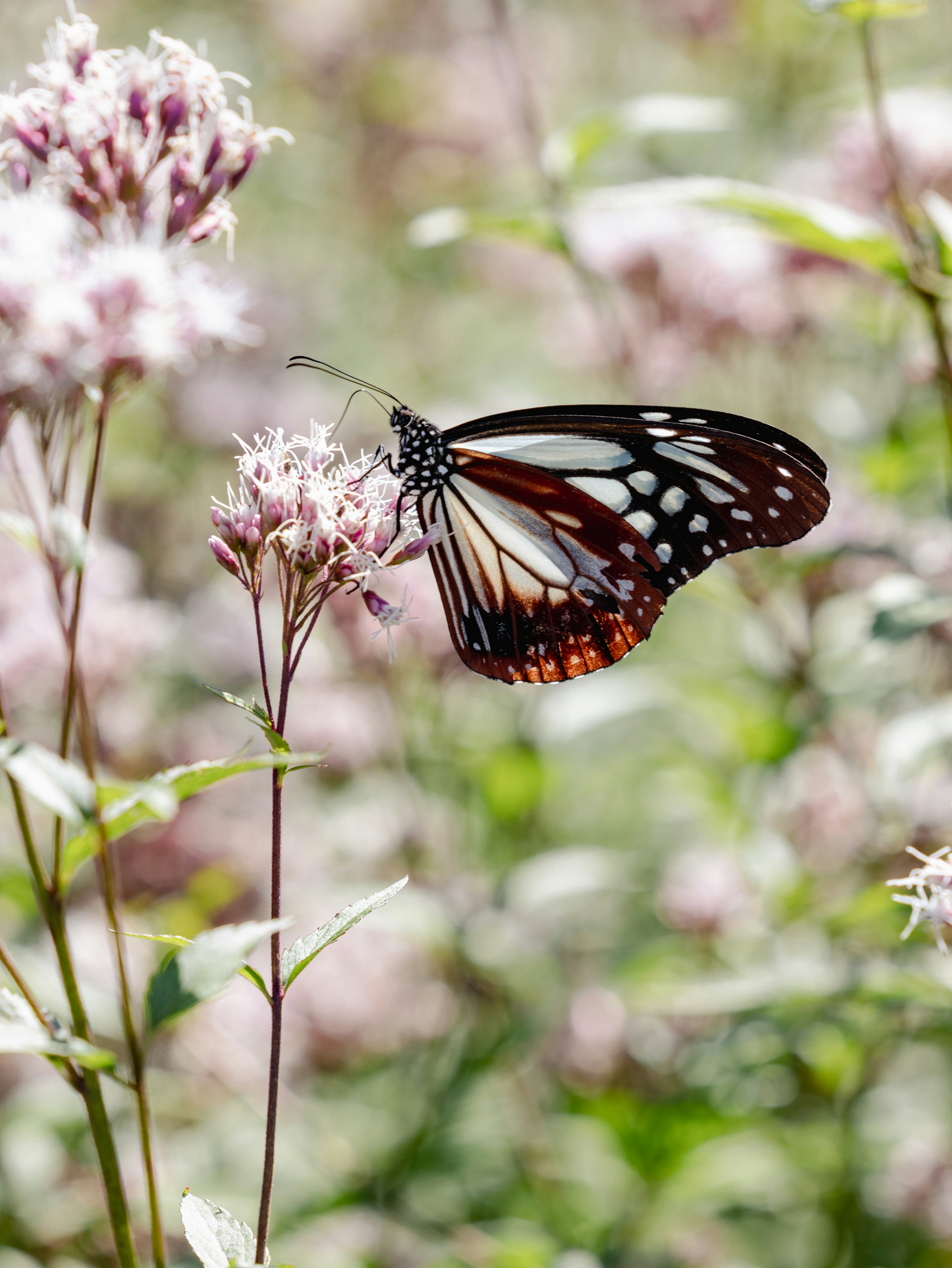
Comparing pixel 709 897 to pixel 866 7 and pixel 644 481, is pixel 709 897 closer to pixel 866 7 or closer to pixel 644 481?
pixel 644 481

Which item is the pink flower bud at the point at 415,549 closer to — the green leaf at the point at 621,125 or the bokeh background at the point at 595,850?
the bokeh background at the point at 595,850

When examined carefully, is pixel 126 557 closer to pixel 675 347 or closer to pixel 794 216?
pixel 675 347

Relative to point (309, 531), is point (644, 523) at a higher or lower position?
higher

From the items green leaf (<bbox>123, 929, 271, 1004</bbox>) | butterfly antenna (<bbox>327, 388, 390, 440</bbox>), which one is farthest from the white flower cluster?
green leaf (<bbox>123, 929, 271, 1004</bbox>)

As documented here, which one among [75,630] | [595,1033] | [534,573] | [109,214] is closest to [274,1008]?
[75,630]

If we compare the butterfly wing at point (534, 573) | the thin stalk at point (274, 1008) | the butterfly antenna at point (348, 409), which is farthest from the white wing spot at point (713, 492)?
the thin stalk at point (274, 1008)
